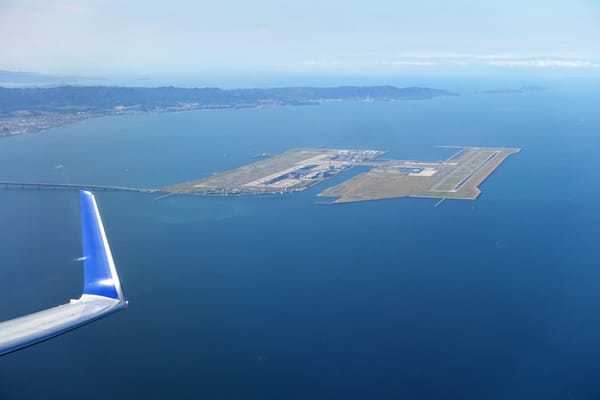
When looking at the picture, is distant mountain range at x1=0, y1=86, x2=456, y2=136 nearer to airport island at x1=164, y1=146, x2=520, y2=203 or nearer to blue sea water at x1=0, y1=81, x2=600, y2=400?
blue sea water at x1=0, y1=81, x2=600, y2=400

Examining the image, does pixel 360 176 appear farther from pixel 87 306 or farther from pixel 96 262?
pixel 87 306

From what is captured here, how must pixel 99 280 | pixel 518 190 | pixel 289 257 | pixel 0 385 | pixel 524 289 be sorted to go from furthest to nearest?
pixel 518 190
pixel 289 257
pixel 524 289
pixel 0 385
pixel 99 280

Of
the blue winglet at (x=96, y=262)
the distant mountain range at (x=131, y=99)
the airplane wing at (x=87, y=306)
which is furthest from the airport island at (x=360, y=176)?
the airplane wing at (x=87, y=306)

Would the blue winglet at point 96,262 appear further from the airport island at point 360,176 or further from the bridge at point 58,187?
the bridge at point 58,187

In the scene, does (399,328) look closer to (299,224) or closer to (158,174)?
(299,224)

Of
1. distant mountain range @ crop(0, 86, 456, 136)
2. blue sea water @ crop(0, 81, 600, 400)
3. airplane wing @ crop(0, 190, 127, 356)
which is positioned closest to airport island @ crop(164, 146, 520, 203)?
blue sea water @ crop(0, 81, 600, 400)

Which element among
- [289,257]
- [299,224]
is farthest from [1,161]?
[289,257]
